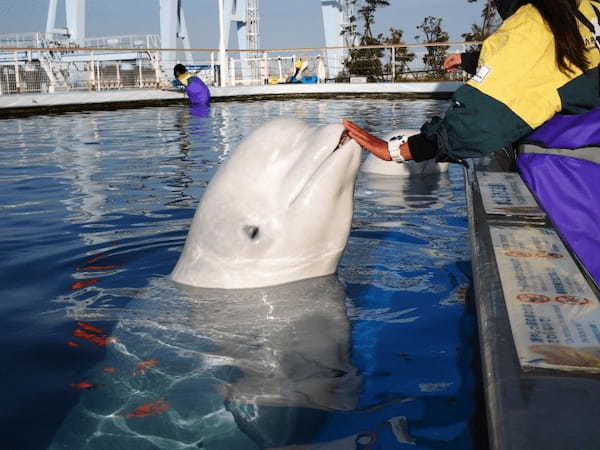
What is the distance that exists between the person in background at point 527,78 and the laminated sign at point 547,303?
1.29 ft

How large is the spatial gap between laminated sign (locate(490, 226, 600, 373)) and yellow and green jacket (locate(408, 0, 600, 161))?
38 cm

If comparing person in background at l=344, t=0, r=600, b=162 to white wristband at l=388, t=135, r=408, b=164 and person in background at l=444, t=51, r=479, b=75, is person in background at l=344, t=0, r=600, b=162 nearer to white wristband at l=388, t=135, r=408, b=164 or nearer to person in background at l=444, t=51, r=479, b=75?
white wristband at l=388, t=135, r=408, b=164

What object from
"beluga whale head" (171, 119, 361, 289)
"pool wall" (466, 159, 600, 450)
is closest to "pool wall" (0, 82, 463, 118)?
"beluga whale head" (171, 119, 361, 289)

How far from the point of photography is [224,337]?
2664mm

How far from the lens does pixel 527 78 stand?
7.80 feet

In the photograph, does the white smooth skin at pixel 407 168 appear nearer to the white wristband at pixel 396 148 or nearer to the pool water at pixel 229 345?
the pool water at pixel 229 345

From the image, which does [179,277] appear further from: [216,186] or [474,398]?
[474,398]

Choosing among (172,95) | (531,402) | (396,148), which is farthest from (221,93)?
(531,402)

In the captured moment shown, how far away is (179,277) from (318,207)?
838mm

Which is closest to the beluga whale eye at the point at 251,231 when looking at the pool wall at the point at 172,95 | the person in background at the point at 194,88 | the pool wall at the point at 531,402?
the pool wall at the point at 531,402

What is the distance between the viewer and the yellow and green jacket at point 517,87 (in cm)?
236

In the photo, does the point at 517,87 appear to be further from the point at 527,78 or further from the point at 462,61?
the point at 462,61

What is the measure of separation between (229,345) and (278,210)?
0.62 meters

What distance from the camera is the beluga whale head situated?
276cm
